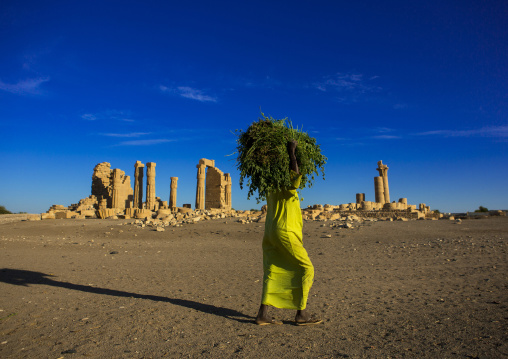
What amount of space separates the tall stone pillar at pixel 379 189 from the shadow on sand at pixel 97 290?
35.7 m

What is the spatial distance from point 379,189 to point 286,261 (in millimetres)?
36457

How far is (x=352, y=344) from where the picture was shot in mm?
3535

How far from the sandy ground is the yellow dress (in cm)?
35

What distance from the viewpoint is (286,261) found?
4430 mm

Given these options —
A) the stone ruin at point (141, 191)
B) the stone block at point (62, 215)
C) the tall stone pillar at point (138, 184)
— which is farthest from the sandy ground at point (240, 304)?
the tall stone pillar at point (138, 184)

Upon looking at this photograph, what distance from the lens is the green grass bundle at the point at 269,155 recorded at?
437 centimetres

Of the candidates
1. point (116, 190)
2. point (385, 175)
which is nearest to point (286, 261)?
point (116, 190)

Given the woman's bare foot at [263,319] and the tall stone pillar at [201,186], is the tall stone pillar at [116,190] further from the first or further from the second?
the woman's bare foot at [263,319]

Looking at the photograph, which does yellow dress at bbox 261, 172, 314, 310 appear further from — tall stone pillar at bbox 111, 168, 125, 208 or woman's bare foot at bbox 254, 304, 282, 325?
tall stone pillar at bbox 111, 168, 125, 208

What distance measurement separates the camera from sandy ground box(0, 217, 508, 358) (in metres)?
3.49

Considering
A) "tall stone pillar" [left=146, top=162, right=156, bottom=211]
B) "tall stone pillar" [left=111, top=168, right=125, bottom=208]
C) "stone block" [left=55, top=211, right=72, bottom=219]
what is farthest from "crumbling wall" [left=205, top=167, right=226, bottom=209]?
"stone block" [left=55, top=211, right=72, bottom=219]

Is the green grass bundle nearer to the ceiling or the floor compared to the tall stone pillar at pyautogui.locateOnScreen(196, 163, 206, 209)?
nearer to the floor

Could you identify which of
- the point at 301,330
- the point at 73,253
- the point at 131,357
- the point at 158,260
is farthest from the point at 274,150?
the point at 73,253

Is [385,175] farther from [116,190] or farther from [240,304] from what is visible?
[240,304]
